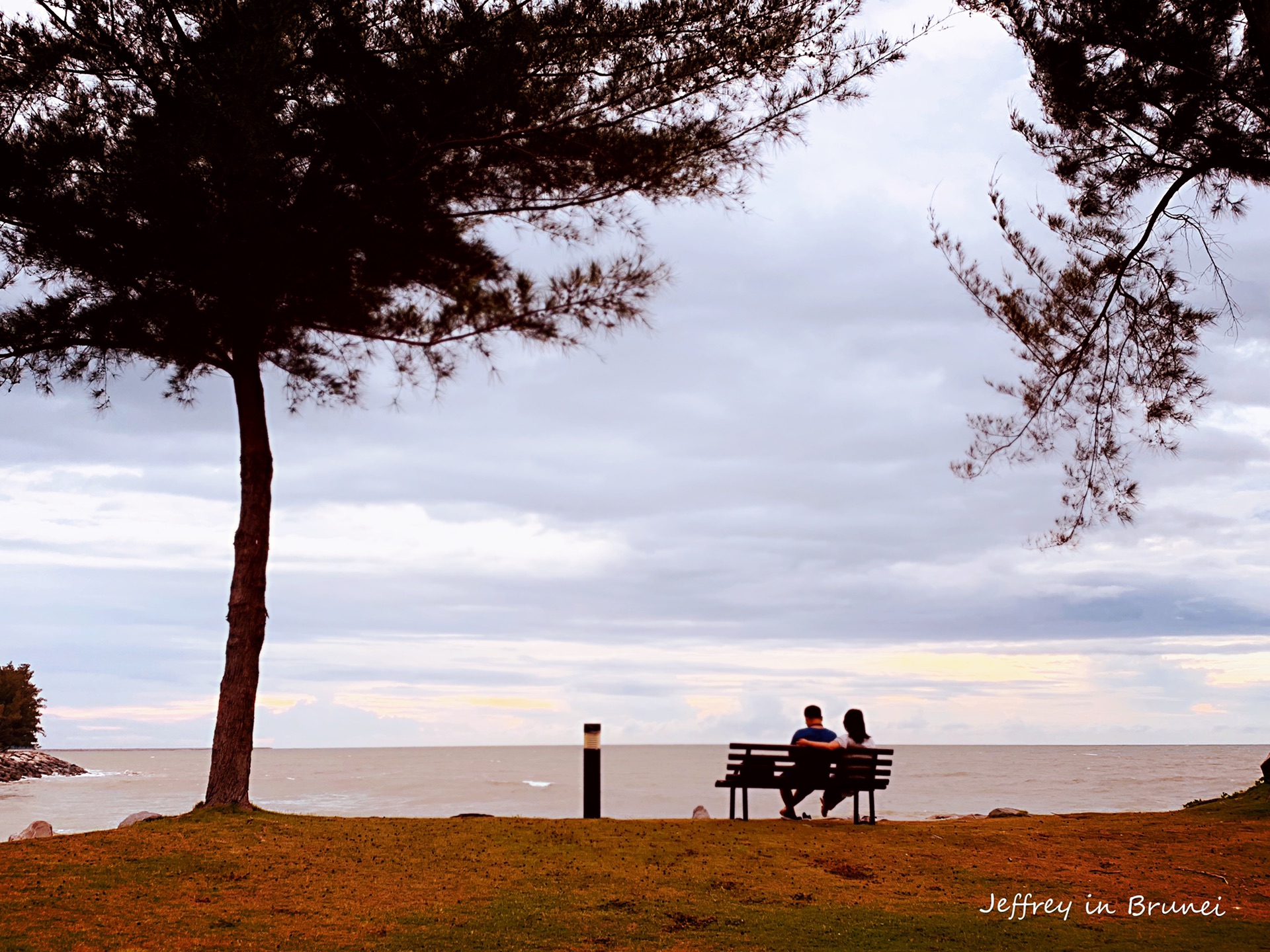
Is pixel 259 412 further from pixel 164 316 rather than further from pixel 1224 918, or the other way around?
pixel 1224 918

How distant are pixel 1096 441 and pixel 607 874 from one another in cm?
620

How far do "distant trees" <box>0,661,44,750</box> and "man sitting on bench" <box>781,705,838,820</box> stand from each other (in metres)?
51.3

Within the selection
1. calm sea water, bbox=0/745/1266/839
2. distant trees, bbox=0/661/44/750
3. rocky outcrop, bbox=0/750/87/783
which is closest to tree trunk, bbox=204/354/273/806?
calm sea water, bbox=0/745/1266/839

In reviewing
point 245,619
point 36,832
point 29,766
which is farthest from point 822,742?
point 29,766

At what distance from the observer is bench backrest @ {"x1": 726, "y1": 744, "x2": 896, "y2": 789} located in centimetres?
970

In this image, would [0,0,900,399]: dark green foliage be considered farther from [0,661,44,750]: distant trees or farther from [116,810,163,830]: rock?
[0,661,44,750]: distant trees

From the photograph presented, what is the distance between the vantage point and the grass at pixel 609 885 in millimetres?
5891

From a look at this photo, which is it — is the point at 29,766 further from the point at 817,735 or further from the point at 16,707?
the point at 817,735

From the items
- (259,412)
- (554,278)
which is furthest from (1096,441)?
(259,412)

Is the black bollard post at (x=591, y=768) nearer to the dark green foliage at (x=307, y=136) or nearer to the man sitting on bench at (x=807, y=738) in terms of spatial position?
the man sitting on bench at (x=807, y=738)

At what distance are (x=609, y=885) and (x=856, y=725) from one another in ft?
14.1

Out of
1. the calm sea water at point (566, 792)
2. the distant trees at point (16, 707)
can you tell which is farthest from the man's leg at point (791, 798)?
the distant trees at point (16, 707)

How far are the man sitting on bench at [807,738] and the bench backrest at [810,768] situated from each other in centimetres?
10

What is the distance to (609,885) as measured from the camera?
705 cm
